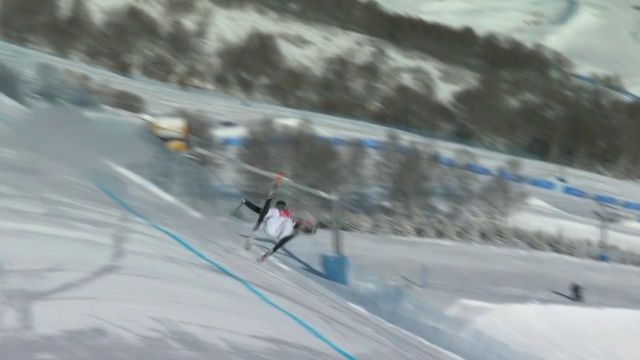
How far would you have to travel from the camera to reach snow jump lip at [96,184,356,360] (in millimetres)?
3600

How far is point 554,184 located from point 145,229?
13295mm

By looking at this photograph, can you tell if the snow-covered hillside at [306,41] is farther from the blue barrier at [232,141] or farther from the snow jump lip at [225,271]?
the snow jump lip at [225,271]

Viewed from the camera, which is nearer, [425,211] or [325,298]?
[325,298]

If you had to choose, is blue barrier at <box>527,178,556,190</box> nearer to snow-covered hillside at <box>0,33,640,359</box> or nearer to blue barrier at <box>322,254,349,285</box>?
snow-covered hillside at <box>0,33,640,359</box>

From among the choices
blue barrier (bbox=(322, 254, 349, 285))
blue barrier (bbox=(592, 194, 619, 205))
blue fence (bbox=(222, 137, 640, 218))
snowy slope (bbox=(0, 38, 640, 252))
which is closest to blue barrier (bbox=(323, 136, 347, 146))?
blue fence (bbox=(222, 137, 640, 218))

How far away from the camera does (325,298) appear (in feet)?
15.6

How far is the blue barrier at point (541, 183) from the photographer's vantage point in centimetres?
1667

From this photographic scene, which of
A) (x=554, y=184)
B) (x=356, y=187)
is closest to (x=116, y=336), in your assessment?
(x=356, y=187)

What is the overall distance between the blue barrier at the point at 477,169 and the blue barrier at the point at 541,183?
96 centimetres

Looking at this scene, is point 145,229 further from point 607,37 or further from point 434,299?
Result: point 607,37

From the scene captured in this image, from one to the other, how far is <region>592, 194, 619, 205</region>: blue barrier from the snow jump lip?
12540 mm

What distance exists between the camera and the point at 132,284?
11.3 feet

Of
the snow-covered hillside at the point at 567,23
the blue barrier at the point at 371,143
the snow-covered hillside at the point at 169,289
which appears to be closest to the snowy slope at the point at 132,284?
the snow-covered hillside at the point at 169,289

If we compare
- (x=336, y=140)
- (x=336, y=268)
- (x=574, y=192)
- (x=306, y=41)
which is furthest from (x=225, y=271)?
(x=306, y=41)
